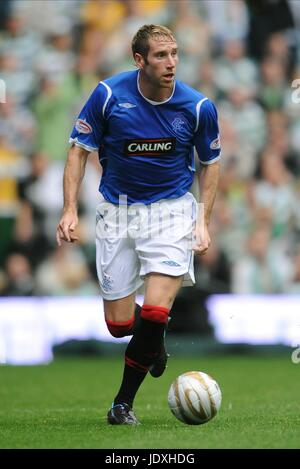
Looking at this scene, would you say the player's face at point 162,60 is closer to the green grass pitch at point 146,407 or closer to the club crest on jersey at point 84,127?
the club crest on jersey at point 84,127

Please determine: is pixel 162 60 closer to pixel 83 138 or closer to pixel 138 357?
pixel 83 138

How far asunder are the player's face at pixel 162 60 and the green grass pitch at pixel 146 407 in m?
2.37

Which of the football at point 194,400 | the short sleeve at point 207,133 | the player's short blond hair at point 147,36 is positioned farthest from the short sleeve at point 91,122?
the football at point 194,400

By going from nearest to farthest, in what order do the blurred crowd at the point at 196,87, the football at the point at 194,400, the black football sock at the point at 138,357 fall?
the football at the point at 194,400
the black football sock at the point at 138,357
the blurred crowd at the point at 196,87

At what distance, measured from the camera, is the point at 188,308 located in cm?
1503

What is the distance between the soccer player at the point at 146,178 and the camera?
7.51m

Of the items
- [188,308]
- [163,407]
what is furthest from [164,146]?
[188,308]

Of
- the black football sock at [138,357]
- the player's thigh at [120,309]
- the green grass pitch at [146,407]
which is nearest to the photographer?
the green grass pitch at [146,407]

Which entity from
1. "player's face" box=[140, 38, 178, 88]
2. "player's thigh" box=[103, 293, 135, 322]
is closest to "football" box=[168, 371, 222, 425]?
"player's thigh" box=[103, 293, 135, 322]

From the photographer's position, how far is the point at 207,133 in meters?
7.77

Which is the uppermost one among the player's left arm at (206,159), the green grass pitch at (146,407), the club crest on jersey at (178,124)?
the club crest on jersey at (178,124)

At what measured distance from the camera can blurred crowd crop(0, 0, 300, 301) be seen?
51.4ft

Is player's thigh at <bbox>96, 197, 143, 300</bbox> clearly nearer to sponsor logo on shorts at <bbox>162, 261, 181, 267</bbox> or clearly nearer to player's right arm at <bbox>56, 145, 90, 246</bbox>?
player's right arm at <bbox>56, 145, 90, 246</bbox>

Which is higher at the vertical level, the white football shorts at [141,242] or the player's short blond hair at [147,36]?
the player's short blond hair at [147,36]
